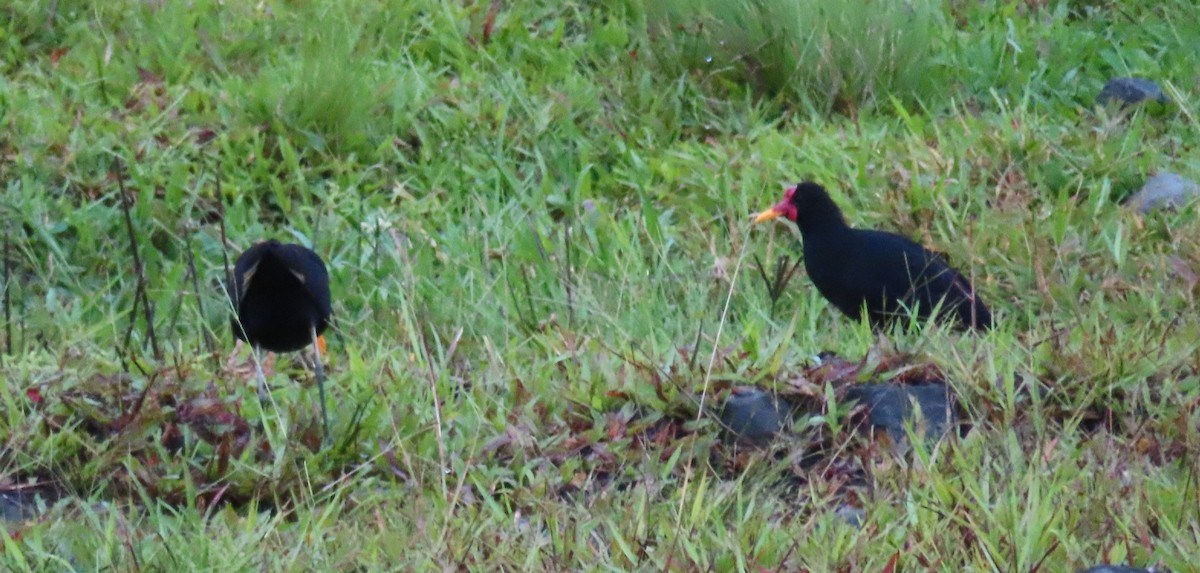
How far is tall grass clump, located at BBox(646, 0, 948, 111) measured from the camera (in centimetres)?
621

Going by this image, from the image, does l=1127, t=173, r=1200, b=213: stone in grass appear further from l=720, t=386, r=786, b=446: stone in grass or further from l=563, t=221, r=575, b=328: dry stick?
l=720, t=386, r=786, b=446: stone in grass

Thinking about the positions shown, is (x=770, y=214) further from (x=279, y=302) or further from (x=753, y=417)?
(x=279, y=302)

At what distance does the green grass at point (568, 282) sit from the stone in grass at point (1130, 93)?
0.13m

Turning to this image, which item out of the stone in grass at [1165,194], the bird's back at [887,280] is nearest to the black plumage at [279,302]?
the bird's back at [887,280]

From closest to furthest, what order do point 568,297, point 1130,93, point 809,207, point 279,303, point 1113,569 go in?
point 1113,569, point 279,303, point 568,297, point 809,207, point 1130,93

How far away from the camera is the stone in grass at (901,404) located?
3.63 metres

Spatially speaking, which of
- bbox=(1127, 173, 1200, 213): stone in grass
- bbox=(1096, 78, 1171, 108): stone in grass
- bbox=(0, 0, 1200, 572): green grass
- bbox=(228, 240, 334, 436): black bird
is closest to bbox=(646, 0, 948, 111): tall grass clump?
bbox=(0, 0, 1200, 572): green grass

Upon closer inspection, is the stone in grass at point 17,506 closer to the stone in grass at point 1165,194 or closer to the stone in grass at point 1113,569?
the stone in grass at point 1113,569

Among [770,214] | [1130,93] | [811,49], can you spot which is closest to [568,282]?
[770,214]

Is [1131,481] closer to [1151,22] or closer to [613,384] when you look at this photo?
[613,384]

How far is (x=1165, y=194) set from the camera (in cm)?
536

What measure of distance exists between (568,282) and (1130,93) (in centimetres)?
270

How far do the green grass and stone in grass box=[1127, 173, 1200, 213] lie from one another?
Answer: 0.34ft

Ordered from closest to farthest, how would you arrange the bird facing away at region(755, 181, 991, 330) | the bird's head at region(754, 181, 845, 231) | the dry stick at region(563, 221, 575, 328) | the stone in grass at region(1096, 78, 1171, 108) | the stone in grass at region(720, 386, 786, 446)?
1. the stone in grass at region(720, 386, 786, 446)
2. the dry stick at region(563, 221, 575, 328)
3. the bird facing away at region(755, 181, 991, 330)
4. the bird's head at region(754, 181, 845, 231)
5. the stone in grass at region(1096, 78, 1171, 108)
